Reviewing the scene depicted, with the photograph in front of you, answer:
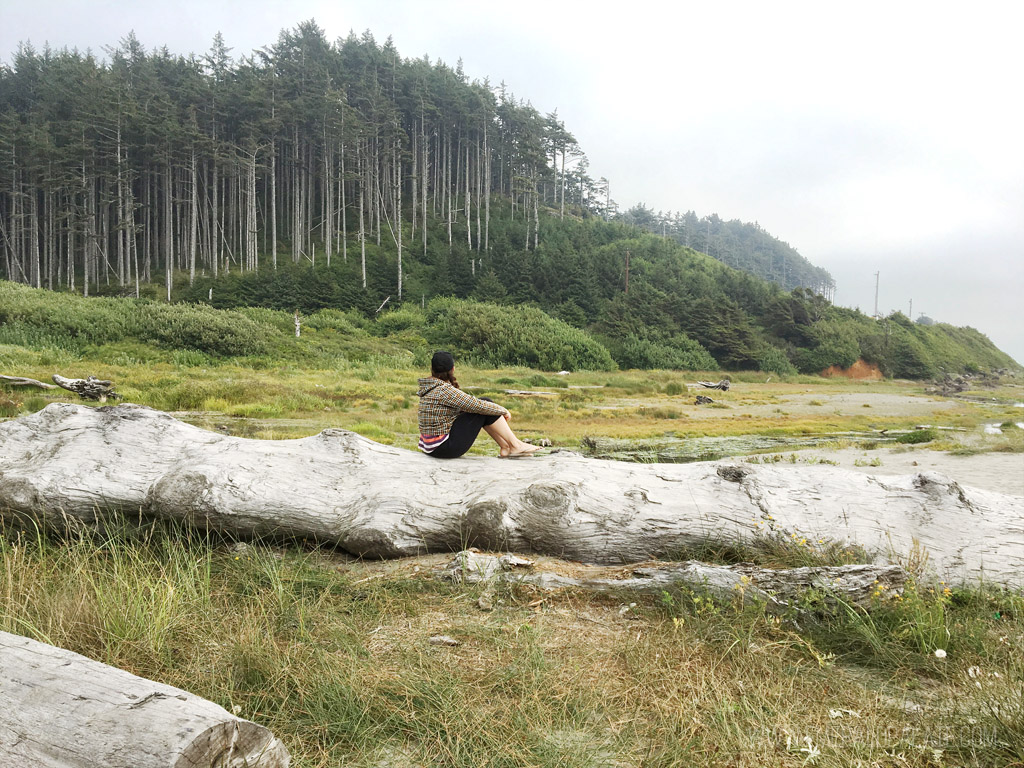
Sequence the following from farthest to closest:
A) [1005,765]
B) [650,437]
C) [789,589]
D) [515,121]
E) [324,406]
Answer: [515,121] → [324,406] → [650,437] → [789,589] → [1005,765]

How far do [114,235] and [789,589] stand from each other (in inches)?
2541

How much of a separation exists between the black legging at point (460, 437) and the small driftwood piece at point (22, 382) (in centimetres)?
1521

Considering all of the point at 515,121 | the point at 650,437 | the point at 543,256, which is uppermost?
the point at 515,121

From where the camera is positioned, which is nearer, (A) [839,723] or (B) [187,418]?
(A) [839,723]

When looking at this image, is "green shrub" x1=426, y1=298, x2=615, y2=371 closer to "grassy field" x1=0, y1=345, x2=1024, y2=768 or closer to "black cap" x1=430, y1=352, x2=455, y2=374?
"black cap" x1=430, y1=352, x2=455, y2=374

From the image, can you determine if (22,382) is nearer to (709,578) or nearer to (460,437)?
(460,437)

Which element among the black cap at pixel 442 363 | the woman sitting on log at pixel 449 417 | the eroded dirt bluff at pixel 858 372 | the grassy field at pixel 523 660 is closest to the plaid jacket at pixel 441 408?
the woman sitting on log at pixel 449 417

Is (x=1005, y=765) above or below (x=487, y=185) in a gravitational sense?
below

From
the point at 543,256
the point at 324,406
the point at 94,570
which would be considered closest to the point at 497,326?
the point at 543,256

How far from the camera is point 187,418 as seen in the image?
13.0 meters

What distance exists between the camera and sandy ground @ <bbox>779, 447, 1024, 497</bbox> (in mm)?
9305

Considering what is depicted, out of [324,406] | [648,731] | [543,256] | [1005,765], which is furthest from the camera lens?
[543,256]

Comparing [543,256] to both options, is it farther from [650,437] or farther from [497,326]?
[650,437]

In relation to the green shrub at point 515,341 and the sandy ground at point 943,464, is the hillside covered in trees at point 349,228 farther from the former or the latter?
the sandy ground at point 943,464
